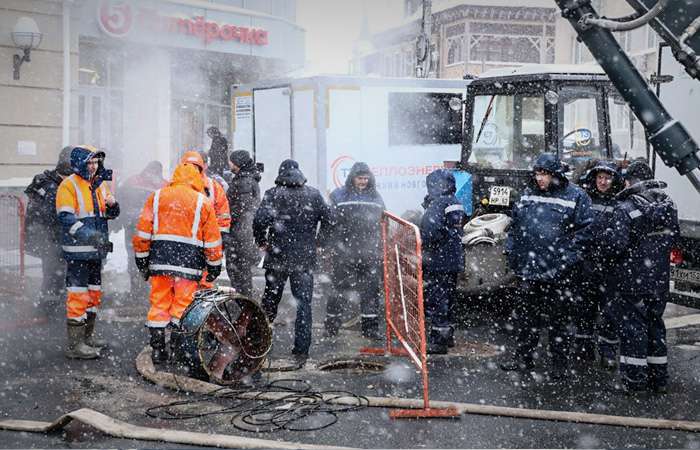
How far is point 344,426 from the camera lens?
5754 mm

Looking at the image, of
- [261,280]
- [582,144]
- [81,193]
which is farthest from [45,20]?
[582,144]

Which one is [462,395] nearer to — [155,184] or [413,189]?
[155,184]

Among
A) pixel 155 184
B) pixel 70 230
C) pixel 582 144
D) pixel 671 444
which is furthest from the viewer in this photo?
pixel 155 184

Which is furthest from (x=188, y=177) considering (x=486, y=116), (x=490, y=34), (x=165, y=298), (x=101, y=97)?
(x=490, y=34)

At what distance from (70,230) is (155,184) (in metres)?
3.53

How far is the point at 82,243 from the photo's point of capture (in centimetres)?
769

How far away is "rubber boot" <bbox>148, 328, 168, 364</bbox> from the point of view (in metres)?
7.16

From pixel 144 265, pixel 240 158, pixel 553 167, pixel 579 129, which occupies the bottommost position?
pixel 144 265

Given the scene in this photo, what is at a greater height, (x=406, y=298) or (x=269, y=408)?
(x=406, y=298)

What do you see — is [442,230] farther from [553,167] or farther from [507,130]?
[507,130]

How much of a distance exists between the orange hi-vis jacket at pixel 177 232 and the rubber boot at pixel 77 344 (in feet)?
3.61

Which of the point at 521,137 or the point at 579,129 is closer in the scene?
the point at 579,129

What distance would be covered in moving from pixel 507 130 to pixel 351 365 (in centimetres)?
395

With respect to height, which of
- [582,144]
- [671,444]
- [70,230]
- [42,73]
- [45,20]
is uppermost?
[45,20]
